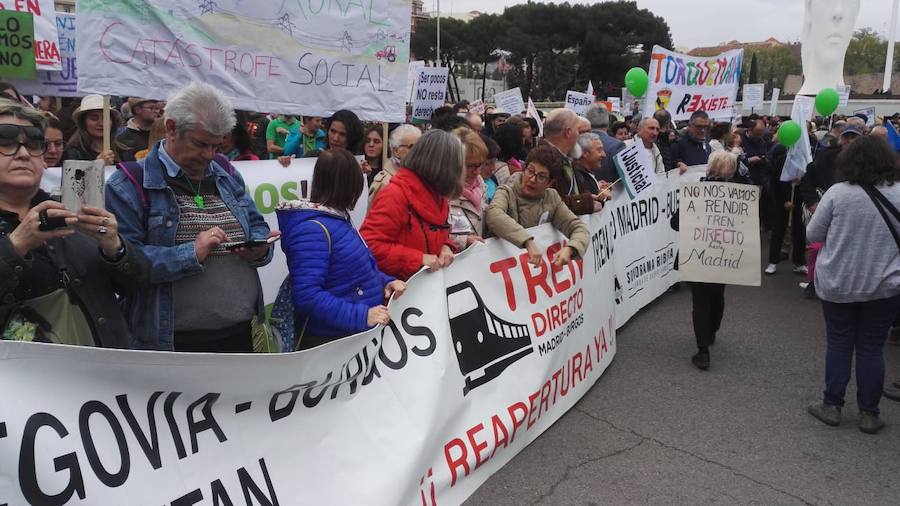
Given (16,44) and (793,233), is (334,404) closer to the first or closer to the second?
(16,44)

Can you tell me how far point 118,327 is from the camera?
236 centimetres

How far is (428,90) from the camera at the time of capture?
801cm

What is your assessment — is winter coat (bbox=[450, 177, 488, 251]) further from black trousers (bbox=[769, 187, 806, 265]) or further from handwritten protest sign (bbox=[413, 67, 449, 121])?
black trousers (bbox=[769, 187, 806, 265])

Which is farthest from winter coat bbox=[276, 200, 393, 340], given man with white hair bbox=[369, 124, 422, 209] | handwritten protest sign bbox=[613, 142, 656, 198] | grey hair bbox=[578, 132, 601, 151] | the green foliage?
the green foliage

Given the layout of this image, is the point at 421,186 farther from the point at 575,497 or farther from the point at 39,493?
the point at 39,493

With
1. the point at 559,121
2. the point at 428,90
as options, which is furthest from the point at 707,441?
the point at 428,90

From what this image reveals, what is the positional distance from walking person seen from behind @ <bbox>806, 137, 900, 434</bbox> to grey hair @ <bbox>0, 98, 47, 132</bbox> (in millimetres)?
4151

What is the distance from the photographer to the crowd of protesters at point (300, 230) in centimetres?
→ 212

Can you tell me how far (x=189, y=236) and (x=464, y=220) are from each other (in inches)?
74.9

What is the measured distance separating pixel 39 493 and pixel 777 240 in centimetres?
901

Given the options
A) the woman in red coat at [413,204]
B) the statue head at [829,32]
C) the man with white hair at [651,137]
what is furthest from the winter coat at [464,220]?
the statue head at [829,32]

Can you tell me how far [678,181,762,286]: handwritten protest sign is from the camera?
5.36 meters

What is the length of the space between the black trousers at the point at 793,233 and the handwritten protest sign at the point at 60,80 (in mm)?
8028

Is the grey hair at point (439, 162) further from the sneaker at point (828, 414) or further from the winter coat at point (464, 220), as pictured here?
the sneaker at point (828, 414)
